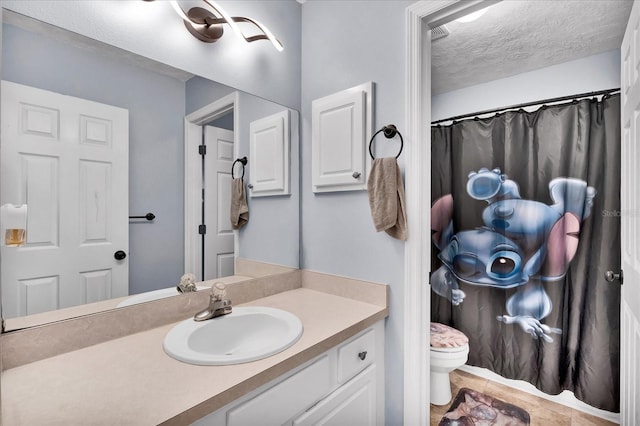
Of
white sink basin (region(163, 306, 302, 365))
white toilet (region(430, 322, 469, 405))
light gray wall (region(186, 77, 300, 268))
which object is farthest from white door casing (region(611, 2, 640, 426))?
light gray wall (region(186, 77, 300, 268))

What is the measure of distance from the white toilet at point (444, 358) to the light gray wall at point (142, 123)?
5.31ft

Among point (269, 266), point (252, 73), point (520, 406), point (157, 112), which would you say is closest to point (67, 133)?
point (157, 112)

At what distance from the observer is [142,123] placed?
1.11 m

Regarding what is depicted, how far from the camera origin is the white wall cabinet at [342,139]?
1.40 metres

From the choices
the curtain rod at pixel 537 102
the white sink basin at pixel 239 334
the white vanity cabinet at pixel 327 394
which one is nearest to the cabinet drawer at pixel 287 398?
the white vanity cabinet at pixel 327 394

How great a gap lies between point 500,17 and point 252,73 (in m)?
1.40

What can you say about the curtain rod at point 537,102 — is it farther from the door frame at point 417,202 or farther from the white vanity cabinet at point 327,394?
the white vanity cabinet at point 327,394

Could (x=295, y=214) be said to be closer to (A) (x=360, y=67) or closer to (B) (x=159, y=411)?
(A) (x=360, y=67)

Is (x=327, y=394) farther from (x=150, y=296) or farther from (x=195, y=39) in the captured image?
(x=195, y=39)

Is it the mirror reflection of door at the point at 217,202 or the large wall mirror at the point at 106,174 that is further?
the mirror reflection of door at the point at 217,202

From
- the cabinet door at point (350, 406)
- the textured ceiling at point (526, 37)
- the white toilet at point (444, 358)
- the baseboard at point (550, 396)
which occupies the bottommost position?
the baseboard at point (550, 396)

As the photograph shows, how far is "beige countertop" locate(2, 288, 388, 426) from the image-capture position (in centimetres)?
65

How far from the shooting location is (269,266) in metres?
1.58

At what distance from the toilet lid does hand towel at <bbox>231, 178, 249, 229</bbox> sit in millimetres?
1432
